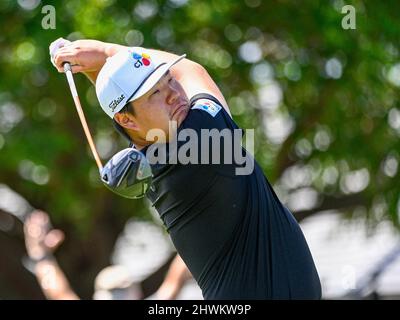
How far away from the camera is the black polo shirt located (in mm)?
3824

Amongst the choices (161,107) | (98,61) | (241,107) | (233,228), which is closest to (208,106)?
(161,107)

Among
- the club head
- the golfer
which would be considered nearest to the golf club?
the club head

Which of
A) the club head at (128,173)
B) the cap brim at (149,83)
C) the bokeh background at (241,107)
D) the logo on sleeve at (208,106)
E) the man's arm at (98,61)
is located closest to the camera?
the club head at (128,173)

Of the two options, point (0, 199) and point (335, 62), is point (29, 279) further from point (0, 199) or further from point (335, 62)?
point (335, 62)

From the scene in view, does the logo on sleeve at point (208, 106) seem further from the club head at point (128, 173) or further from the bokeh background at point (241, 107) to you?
the bokeh background at point (241, 107)

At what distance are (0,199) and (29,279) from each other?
1082 mm

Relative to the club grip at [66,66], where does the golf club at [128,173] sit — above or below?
below

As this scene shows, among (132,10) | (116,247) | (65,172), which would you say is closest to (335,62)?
(132,10)

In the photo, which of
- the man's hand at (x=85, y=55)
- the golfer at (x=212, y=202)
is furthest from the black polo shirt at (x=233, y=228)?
the man's hand at (x=85, y=55)

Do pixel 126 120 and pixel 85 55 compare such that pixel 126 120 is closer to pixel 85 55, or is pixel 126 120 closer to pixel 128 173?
pixel 128 173

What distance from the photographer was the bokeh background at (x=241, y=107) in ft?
30.8

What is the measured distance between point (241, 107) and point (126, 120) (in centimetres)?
704

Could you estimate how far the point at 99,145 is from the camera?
11070 millimetres
